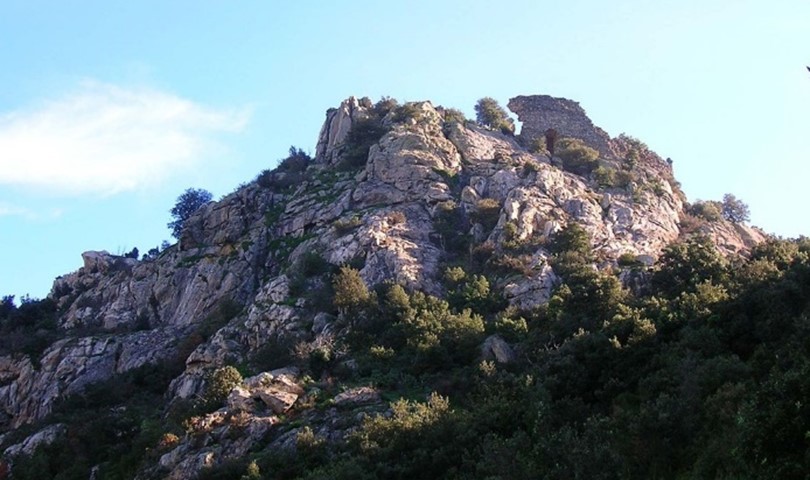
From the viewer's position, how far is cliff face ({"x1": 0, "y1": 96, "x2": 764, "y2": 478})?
4481cm

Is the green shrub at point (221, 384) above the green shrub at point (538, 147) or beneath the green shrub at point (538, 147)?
beneath

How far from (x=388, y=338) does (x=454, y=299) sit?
15.9ft

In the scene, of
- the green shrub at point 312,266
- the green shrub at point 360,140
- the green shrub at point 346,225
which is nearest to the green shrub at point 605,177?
the green shrub at point 360,140

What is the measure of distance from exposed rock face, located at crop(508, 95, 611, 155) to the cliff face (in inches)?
15.8

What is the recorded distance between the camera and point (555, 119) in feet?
230

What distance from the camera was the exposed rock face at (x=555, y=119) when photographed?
67.9 meters

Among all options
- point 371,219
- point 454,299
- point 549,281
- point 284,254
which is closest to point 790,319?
point 549,281

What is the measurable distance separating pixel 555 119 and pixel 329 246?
2681 cm

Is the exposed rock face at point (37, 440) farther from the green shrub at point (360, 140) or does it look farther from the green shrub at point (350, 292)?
the green shrub at point (360, 140)

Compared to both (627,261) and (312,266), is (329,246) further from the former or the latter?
(627,261)

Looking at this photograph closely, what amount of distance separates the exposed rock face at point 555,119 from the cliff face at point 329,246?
1.32ft

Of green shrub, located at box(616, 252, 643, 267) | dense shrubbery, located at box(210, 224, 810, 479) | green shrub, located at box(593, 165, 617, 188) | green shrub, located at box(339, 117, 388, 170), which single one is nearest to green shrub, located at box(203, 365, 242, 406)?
dense shrubbery, located at box(210, 224, 810, 479)

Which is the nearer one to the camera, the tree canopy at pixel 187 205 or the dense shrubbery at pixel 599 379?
the dense shrubbery at pixel 599 379

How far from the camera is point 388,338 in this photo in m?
40.6
